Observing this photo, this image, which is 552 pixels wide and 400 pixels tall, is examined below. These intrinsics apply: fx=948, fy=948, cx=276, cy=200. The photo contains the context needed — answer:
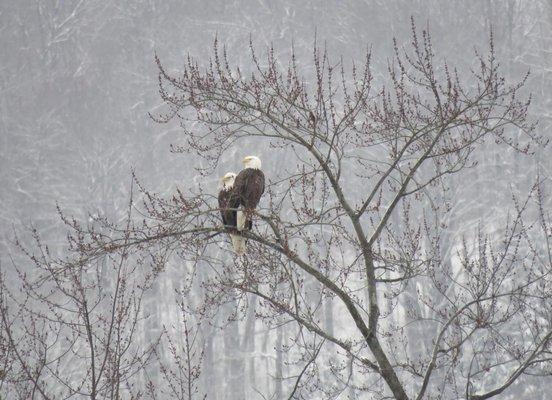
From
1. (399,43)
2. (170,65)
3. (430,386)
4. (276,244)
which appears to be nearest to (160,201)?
(276,244)

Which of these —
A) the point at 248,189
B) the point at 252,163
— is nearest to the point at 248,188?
the point at 248,189

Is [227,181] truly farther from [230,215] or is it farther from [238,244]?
[238,244]

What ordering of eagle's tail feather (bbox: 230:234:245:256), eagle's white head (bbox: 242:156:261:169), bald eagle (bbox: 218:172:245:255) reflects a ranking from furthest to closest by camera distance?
eagle's white head (bbox: 242:156:261:169), eagle's tail feather (bbox: 230:234:245:256), bald eagle (bbox: 218:172:245:255)

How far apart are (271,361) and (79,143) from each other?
39.5 feet

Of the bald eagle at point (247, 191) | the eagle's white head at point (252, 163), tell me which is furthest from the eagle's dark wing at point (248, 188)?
the eagle's white head at point (252, 163)

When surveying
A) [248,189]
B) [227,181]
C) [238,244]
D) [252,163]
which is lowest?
[238,244]

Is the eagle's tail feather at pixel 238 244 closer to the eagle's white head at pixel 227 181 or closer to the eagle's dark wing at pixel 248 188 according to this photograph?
the eagle's dark wing at pixel 248 188

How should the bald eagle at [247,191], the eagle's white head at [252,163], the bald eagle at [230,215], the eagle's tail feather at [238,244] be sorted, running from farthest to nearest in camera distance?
the eagle's white head at [252,163], the eagle's tail feather at [238,244], the bald eagle at [230,215], the bald eagle at [247,191]

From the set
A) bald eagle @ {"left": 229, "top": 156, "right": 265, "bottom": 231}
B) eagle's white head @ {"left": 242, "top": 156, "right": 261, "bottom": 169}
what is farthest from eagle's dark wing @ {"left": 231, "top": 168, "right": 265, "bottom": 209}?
eagle's white head @ {"left": 242, "top": 156, "right": 261, "bottom": 169}

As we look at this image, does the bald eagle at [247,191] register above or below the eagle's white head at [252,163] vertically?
below

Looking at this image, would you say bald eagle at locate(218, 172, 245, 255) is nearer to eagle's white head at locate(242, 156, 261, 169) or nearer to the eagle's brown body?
the eagle's brown body

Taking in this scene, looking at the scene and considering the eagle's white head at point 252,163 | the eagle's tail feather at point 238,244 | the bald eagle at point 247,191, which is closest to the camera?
the bald eagle at point 247,191

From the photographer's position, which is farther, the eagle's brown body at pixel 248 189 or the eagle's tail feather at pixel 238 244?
the eagle's tail feather at pixel 238 244

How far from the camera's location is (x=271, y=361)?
2750cm
